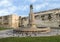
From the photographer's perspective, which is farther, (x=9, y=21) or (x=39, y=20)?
(x=9, y=21)

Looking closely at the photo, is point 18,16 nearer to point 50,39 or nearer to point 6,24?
point 6,24

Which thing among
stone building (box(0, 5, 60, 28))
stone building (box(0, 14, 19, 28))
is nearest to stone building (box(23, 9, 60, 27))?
stone building (box(0, 5, 60, 28))

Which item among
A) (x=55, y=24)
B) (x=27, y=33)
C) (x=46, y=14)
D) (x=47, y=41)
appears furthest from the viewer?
(x=46, y=14)

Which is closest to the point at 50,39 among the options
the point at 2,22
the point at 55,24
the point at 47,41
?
the point at 47,41

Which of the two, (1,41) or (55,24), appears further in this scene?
(55,24)

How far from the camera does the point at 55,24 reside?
34625 mm

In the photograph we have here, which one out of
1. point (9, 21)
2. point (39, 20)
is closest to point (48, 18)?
point (39, 20)

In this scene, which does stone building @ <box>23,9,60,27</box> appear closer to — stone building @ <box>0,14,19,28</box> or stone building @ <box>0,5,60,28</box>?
stone building @ <box>0,5,60,28</box>

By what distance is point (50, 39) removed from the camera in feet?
54.4

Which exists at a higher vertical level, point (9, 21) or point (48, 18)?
point (48, 18)

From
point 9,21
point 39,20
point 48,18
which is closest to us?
point 48,18

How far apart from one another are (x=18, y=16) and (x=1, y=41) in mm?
22553

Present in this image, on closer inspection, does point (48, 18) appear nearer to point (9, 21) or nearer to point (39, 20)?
point (39, 20)

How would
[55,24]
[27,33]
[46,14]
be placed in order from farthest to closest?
[46,14] < [55,24] < [27,33]
